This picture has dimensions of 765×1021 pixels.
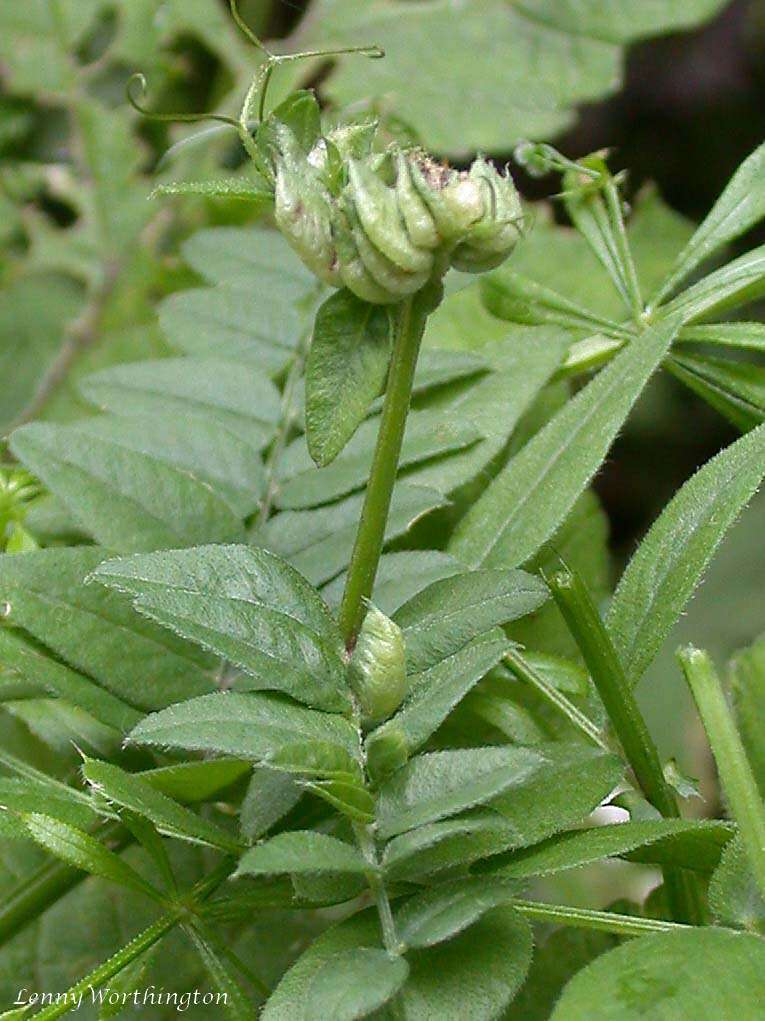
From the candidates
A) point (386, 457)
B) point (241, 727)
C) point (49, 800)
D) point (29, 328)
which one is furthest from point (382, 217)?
point (29, 328)

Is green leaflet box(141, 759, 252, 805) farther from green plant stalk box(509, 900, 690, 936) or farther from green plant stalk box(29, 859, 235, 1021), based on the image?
green plant stalk box(509, 900, 690, 936)

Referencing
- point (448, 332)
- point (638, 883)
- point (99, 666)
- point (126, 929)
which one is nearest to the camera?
point (99, 666)

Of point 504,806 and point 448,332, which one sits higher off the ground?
point 448,332

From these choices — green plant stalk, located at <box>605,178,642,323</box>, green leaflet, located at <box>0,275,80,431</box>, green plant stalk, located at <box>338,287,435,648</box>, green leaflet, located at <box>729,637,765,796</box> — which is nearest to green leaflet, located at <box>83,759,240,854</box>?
green plant stalk, located at <box>338,287,435,648</box>

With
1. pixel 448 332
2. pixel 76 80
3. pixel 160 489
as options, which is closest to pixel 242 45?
pixel 76 80

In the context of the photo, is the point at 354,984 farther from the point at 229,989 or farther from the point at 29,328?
the point at 29,328

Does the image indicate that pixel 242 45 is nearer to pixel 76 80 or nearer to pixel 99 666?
pixel 76 80
